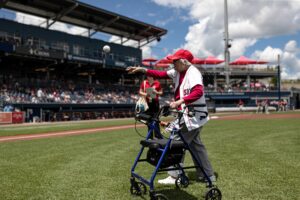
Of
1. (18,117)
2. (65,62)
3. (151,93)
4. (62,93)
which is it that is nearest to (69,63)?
(65,62)

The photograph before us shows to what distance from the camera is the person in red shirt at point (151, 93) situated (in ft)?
22.9

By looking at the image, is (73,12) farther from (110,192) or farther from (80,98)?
(110,192)

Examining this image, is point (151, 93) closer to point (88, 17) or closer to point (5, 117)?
point (5, 117)

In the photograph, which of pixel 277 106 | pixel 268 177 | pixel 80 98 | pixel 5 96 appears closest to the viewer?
pixel 268 177

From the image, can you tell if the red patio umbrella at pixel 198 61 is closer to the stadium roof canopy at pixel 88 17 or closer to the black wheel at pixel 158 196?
the stadium roof canopy at pixel 88 17

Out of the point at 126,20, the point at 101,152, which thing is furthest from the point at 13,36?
the point at 101,152

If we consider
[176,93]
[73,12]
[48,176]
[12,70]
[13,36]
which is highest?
[73,12]

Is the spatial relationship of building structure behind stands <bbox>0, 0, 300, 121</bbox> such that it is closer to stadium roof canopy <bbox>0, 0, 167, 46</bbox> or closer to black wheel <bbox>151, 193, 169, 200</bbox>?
stadium roof canopy <bbox>0, 0, 167, 46</bbox>

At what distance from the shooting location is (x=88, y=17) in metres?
42.4

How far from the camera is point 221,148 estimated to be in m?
9.10

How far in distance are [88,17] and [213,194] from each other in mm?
40916

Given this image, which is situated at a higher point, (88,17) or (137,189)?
(88,17)

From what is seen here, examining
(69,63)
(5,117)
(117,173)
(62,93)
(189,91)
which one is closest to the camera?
(189,91)

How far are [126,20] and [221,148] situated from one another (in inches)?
1550
